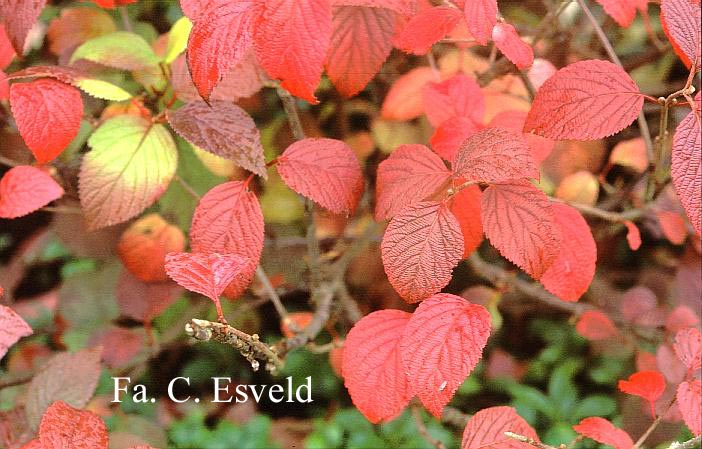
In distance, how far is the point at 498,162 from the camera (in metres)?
0.65

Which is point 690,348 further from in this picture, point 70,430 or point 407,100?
point 70,430

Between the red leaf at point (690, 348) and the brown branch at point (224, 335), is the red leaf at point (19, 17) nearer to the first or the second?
the brown branch at point (224, 335)

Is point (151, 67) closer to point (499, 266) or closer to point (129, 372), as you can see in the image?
point (129, 372)

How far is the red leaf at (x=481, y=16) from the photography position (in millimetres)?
663

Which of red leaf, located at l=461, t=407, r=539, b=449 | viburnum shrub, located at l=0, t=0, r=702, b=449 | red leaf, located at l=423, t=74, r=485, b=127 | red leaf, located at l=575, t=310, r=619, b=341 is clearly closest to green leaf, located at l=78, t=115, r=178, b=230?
viburnum shrub, located at l=0, t=0, r=702, b=449

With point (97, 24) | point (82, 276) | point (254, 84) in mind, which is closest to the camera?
point (254, 84)

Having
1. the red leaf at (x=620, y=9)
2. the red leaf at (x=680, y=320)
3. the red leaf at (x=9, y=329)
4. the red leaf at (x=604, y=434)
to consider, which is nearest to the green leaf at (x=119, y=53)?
the red leaf at (x=9, y=329)

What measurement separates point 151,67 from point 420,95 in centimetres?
39

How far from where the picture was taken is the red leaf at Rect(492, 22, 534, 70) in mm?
698

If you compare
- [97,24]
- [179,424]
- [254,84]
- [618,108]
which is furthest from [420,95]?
[179,424]

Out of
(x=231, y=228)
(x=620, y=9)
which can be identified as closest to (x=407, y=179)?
(x=231, y=228)

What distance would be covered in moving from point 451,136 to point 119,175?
0.38m

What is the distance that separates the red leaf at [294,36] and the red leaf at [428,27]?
150 mm

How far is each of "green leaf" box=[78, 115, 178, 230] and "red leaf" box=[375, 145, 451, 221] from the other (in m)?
0.25
